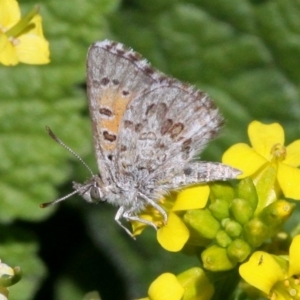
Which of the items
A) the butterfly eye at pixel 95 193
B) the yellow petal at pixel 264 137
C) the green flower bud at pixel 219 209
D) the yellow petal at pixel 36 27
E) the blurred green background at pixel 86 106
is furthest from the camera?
the blurred green background at pixel 86 106

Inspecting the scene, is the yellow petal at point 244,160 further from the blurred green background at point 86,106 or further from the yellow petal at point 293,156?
the blurred green background at point 86,106

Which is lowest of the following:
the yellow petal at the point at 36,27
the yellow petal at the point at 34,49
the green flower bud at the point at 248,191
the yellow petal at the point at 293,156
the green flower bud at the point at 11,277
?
the green flower bud at the point at 11,277

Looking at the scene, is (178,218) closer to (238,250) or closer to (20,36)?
(238,250)

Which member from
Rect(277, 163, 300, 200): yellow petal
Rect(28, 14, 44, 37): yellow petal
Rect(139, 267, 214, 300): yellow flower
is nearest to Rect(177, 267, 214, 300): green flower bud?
Rect(139, 267, 214, 300): yellow flower

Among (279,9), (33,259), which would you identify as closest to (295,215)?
(279,9)

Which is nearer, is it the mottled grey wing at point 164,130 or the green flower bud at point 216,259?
the green flower bud at point 216,259

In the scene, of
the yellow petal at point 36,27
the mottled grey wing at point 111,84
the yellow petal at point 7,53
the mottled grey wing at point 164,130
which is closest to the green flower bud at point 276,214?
the mottled grey wing at point 164,130

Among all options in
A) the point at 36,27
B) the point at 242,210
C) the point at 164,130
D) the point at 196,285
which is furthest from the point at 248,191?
the point at 36,27

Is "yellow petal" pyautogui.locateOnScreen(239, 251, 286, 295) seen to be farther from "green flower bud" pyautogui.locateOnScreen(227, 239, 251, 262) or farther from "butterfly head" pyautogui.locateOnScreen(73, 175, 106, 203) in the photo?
"butterfly head" pyautogui.locateOnScreen(73, 175, 106, 203)
